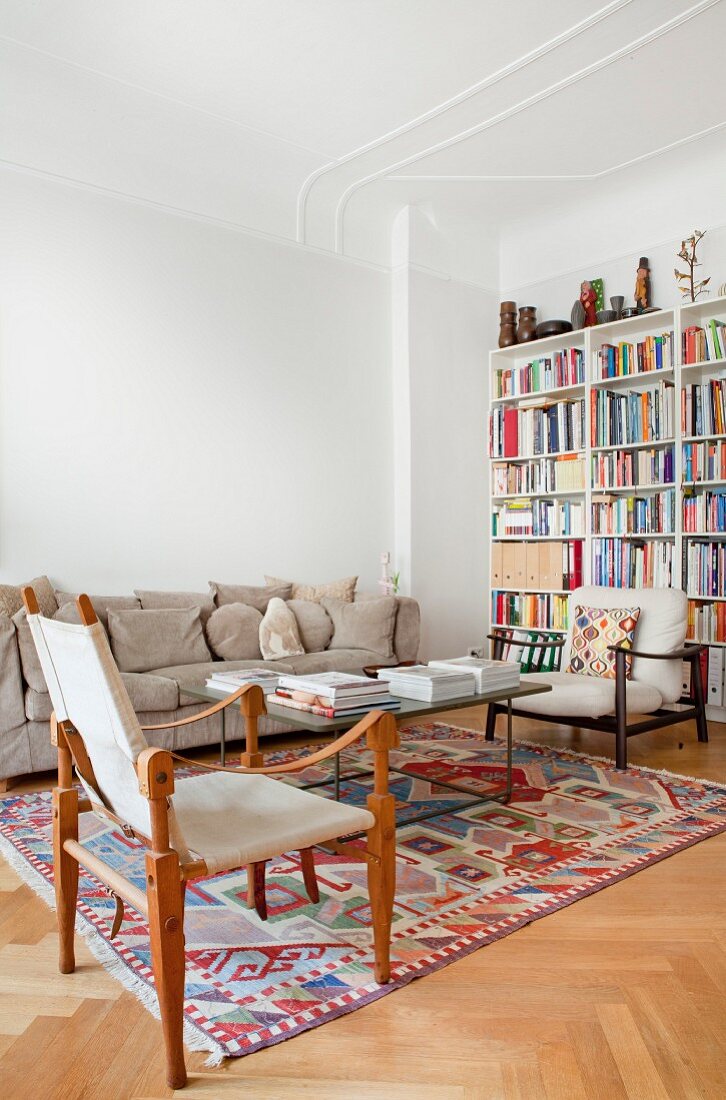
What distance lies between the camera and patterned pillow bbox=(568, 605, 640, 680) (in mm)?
4539

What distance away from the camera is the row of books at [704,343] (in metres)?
5.38

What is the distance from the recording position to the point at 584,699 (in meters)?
4.08

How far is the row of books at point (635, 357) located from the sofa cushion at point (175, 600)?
3178mm

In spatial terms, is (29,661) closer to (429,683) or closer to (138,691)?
(138,691)

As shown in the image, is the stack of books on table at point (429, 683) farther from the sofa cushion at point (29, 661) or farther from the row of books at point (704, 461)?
the row of books at point (704, 461)

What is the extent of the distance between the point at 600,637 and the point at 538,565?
182 centimetres

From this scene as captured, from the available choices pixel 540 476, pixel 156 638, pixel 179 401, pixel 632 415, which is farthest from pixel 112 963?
pixel 540 476

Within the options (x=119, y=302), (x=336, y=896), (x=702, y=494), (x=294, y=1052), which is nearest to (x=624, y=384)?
(x=702, y=494)

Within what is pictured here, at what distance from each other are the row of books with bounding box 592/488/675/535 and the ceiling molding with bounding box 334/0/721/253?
255 cm

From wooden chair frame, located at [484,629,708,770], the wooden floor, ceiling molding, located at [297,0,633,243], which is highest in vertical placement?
ceiling molding, located at [297,0,633,243]

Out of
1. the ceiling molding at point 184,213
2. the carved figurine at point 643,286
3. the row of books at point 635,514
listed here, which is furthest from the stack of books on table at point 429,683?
the carved figurine at point 643,286

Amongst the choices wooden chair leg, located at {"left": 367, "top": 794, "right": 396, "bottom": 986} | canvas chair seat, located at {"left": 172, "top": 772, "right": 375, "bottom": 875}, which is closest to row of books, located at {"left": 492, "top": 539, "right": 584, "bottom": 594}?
canvas chair seat, located at {"left": 172, "top": 772, "right": 375, "bottom": 875}

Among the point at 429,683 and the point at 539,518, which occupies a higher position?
the point at 539,518

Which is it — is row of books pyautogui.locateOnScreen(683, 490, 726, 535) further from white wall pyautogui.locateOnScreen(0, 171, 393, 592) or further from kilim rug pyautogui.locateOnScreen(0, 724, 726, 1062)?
white wall pyautogui.locateOnScreen(0, 171, 393, 592)
